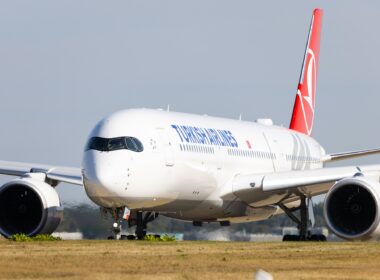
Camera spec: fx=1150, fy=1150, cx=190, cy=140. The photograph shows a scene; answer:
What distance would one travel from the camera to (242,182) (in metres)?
35.1

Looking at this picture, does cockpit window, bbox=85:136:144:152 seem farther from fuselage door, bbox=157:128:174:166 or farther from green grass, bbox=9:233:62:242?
green grass, bbox=9:233:62:242

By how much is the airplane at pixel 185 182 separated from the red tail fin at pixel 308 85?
24.7ft

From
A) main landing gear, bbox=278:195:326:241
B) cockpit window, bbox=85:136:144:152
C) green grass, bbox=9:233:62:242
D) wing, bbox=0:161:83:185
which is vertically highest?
cockpit window, bbox=85:136:144:152

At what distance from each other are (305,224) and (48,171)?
8.42 metres

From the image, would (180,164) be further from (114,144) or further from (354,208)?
(354,208)

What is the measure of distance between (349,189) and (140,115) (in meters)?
5.99

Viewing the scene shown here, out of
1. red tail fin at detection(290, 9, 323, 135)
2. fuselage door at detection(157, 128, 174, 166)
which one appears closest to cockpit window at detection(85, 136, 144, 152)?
fuselage door at detection(157, 128, 174, 166)

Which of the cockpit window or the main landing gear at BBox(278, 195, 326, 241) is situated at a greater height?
the cockpit window

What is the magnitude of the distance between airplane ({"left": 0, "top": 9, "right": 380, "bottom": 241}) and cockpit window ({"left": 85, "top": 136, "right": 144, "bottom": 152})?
0.03 m

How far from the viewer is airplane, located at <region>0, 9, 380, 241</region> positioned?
29469mm

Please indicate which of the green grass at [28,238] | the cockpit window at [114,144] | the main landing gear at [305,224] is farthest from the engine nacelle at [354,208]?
the green grass at [28,238]

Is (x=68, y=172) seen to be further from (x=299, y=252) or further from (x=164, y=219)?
(x=299, y=252)

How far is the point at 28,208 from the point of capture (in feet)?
105

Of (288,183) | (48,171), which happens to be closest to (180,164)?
(288,183)
